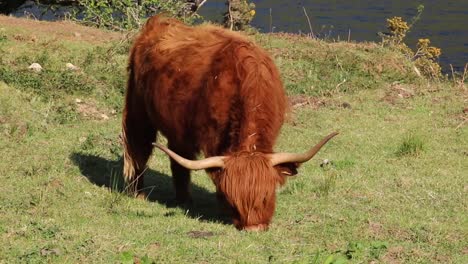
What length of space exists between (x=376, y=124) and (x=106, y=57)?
15.0ft

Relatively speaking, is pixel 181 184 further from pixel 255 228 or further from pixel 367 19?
pixel 367 19

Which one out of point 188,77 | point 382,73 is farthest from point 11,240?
point 382,73

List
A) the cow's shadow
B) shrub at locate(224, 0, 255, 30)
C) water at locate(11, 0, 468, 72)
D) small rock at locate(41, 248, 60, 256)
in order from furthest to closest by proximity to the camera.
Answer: water at locate(11, 0, 468, 72) → shrub at locate(224, 0, 255, 30) → the cow's shadow → small rock at locate(41, 248, 60, 256)

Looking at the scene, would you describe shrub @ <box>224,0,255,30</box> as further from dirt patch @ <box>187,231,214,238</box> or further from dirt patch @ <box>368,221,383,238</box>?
dirt patch @ <box>187,231,214,238</box>

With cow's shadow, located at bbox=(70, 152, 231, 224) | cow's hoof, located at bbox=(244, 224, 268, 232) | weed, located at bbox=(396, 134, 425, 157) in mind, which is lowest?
cow's shadow, located at bbox=(70, 152, 231, 224)

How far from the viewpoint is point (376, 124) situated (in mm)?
12164

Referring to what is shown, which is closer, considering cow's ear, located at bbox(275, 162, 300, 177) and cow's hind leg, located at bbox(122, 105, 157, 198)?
cow's ear, located at bbox(275, 162, 300, 177)

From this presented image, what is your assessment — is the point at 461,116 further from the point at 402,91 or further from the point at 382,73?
the point at 382,73

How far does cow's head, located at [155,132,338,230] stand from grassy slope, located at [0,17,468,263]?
187 millimetres

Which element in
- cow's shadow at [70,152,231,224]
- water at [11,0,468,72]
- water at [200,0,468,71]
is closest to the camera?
cow's shadow at [70,152,231,224]

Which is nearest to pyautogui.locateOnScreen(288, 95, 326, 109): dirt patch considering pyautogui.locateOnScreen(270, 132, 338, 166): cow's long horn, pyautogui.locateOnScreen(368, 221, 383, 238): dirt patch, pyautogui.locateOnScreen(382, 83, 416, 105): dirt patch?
pyautogui.locateOnScreen(382, 83, 416, 105): dirt patch

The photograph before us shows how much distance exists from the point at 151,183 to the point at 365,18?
17.9 metres

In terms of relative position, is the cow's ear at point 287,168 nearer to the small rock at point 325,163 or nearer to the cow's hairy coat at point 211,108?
the cow's hairy coat at point 211,108

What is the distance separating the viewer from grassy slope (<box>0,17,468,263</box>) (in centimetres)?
662
